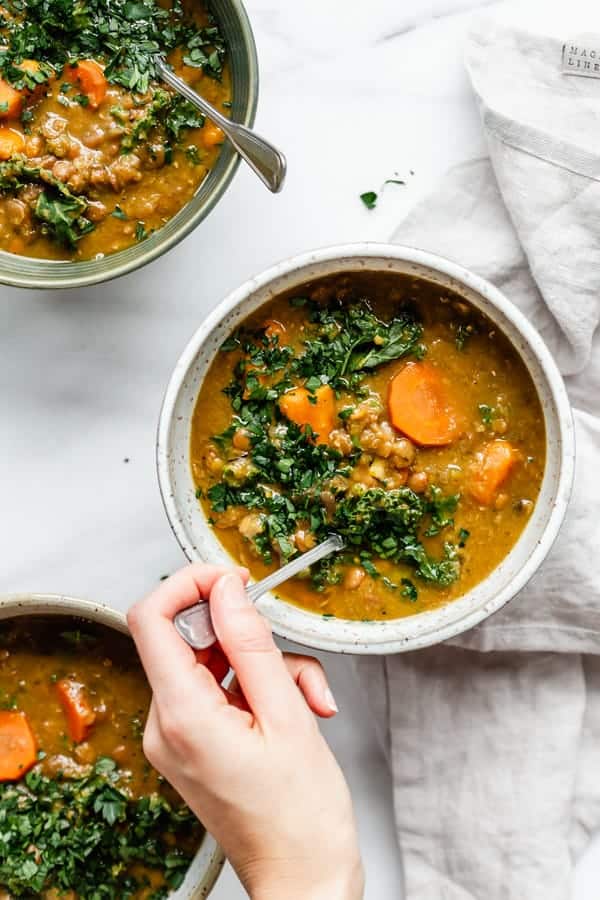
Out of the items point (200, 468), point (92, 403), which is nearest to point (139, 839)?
point (200, 468)

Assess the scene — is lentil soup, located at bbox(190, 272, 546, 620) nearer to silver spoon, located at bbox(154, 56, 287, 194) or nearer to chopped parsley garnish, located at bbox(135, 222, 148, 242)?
silver spoon, located at bbox(154, 56, 287, 194)

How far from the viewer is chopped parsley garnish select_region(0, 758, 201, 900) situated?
3.36 meters

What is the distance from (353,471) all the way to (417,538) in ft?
0.82

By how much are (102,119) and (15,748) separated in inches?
71.6

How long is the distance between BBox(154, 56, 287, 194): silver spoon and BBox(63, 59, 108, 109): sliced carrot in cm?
28

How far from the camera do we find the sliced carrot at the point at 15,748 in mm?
3422

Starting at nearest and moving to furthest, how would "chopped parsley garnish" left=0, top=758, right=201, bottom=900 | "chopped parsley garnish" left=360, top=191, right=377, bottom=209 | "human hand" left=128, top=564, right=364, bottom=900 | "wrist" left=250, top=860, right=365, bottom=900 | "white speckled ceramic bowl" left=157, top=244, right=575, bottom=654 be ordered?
"human hand" left=128, top=564, right=364, bottom=900
"wrist" left=250, top=860, right=365, bottom=900
"white speckled ceramic bowl" left=157, top=244, right=575, bottom=654
"chopped parsley garnish" left=0, top=758, right=201, bottom=900
"chopped parsley garnish" left=360, top=191, right=377, bottom=209

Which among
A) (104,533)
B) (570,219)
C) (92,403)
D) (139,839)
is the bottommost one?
(139,839)

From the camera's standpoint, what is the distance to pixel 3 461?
3711mm

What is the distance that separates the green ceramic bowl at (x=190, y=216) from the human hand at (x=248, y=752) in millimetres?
992

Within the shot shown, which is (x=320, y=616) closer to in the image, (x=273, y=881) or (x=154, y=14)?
(x=273, y=881)

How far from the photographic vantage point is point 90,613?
3242 mm

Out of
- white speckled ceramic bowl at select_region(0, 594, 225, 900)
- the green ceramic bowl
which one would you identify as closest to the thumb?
white speckled ceramic bowl at select_region(0, 594, 225, 900)

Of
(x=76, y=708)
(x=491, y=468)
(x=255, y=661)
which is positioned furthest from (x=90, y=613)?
(x=491, y=468)
